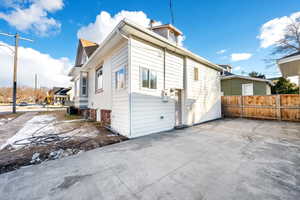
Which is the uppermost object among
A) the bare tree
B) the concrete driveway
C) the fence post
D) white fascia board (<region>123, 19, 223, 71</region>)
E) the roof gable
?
the bare tree

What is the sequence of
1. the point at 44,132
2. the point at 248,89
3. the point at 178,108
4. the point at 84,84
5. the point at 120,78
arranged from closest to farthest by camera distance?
the point at 44,132 → the point at 120,78 → the point at 178,108 → the point at 84,84 → the point at 248,89

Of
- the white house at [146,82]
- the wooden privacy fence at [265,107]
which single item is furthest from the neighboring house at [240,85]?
the white house at [146,82]

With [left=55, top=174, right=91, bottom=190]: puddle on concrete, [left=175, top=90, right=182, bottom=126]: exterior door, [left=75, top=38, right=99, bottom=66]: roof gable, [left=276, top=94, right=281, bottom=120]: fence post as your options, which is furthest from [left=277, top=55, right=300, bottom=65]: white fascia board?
[left=75, top=38, right=99, bottom=66]: roof gable

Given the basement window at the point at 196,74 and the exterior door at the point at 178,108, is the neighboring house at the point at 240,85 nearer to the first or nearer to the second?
the basement window at the point at 196,74

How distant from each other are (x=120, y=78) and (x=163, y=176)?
163 inches

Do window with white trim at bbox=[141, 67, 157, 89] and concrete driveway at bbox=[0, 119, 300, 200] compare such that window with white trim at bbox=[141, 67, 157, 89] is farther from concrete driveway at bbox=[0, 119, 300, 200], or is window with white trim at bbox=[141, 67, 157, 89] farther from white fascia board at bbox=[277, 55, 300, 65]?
white fascia board at bbox=[277, 55, 300, 65]

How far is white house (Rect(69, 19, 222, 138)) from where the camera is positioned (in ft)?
15.0

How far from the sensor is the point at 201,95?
7.89 meters

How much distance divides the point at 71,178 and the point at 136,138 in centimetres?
256

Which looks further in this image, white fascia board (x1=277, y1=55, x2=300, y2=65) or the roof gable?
the roof gable

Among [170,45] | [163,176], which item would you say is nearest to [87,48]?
[170,45]

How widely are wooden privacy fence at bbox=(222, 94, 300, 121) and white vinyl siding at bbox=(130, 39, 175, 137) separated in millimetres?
7320

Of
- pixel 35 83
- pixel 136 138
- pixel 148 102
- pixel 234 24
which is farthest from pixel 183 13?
pixel 35 83

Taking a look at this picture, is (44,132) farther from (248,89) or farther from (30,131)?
(248,89)
